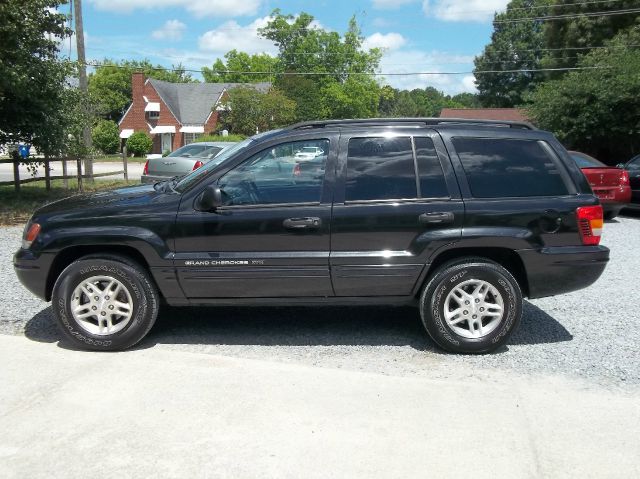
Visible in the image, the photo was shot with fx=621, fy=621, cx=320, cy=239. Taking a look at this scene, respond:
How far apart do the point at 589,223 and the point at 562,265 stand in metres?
0.40

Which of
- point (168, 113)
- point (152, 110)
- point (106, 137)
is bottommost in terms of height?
point (106, 137)

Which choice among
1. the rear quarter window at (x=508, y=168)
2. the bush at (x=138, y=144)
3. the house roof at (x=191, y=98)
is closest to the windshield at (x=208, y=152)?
the rear quarter window at (x=508, y=168)

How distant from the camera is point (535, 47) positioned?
6969 centimetres

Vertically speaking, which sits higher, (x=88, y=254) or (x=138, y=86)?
(x=138, y=86)

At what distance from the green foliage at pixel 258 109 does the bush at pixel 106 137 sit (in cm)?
1182

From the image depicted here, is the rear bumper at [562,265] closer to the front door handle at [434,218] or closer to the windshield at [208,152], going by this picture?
the front door handle at [434,218]

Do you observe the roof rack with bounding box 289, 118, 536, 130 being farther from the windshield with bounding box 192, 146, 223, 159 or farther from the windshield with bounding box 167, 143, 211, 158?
the windshield with bounding box 167, 143, 211, 158

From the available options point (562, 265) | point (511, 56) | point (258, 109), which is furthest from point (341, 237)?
point (511, 56)

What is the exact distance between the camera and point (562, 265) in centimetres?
488

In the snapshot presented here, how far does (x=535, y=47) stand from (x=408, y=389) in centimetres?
7311

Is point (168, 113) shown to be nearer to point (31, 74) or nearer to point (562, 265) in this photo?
point (31, 74)

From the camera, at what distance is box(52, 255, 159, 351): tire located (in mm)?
4848

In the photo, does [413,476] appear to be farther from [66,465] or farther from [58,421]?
[58,421]

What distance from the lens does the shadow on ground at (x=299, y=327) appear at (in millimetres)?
5262
